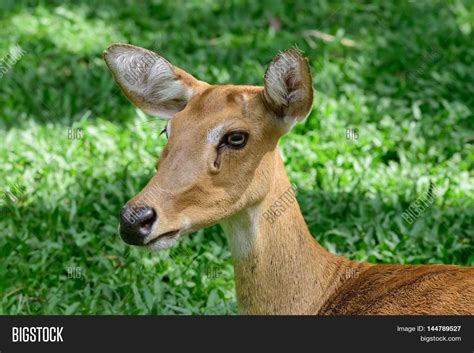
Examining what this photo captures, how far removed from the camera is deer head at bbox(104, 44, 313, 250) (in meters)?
4.43

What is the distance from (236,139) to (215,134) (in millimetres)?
103

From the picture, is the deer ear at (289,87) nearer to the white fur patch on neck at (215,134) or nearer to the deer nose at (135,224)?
the white fur patch on neck at (215,134)

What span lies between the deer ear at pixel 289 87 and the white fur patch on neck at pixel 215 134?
27 centimetres

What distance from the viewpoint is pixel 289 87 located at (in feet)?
15.2

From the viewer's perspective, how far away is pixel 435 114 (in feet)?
27.3

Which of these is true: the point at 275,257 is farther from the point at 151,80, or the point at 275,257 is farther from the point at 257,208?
the point at 151,80

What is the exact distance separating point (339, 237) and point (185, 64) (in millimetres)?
2998

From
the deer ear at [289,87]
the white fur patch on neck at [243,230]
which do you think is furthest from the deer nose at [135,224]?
the deer ear at [289,87]

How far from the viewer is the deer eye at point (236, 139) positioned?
4.61 meters

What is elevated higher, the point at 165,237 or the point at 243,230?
the point at 243,230

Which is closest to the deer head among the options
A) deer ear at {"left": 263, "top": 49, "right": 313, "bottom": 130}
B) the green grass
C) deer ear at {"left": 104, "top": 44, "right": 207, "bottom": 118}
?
deer ear at {"left": 263, "top": 49, "right": 313, "bottom": 130}

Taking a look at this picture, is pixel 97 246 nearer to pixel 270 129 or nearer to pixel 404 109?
pixel 270 129

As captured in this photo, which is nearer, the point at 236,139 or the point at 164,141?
the point at 236,139

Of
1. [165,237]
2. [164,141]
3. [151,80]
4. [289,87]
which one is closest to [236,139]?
[289,87]
